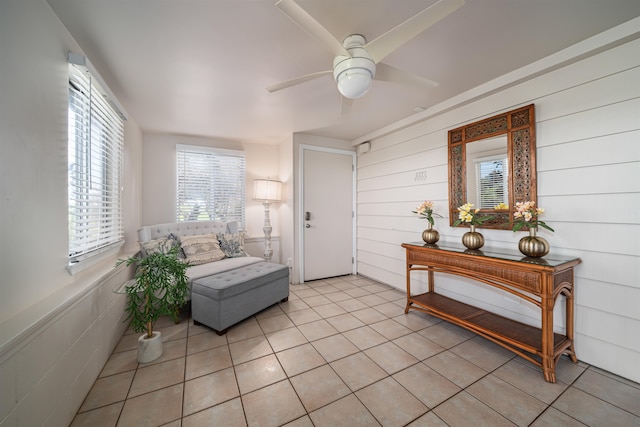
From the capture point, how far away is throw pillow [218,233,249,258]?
3312 millimetres

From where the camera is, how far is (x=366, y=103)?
2.68 m

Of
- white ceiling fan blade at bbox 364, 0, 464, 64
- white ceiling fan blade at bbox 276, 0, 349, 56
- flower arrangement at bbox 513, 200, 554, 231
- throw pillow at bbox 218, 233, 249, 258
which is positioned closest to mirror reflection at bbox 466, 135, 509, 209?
flower arrangement at bbox 513, 200, 554, 231

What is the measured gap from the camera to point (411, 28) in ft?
4.01

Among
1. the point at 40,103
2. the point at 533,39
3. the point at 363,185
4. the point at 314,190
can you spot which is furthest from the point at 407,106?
the point at 40,103

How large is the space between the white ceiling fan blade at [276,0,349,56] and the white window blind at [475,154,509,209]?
5.97 feet

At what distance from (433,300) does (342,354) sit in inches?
49.5

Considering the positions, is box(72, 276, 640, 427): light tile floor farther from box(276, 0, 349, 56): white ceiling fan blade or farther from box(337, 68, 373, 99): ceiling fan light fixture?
box(276, 0, 349, 56): white ceiling fan blade

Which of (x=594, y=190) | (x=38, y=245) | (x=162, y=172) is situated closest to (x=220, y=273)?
(x=38, y=245)

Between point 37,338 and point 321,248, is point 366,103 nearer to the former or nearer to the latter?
point 321,248

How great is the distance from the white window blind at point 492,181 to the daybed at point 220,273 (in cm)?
232

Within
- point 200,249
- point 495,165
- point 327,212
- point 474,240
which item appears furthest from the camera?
point 327,212

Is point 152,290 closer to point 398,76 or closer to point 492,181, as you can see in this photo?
point 398,76

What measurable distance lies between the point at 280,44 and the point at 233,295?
7.18 feet

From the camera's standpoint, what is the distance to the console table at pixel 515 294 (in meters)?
1.61
